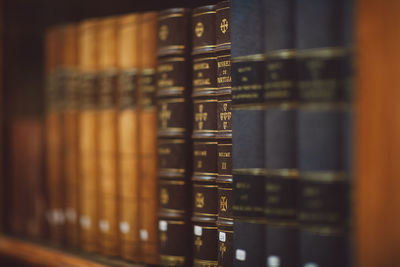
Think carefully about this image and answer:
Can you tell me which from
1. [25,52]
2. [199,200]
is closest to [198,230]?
[199,200]

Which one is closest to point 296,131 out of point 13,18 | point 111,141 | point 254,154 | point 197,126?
point 254,154

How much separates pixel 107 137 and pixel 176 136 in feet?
0.63

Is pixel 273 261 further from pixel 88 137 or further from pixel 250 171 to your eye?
pixel 88 137

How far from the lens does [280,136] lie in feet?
2.17

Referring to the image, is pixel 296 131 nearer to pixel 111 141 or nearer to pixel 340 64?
pixel 340 64

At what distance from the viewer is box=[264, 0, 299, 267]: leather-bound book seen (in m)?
0.65

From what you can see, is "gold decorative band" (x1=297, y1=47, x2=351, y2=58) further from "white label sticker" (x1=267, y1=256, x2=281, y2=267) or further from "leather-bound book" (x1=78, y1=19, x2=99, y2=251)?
"leather-bound book" (x1=78, y1=19, x2=99, y2=251)

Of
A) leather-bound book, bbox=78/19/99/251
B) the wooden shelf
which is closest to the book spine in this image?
the wooden shelf

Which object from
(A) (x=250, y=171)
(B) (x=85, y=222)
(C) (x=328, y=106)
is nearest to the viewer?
(C) (x=328, y=106)

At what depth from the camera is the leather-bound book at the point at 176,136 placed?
84 cm

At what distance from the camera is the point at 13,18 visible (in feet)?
4.09

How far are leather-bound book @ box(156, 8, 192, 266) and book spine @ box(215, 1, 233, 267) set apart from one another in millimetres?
84

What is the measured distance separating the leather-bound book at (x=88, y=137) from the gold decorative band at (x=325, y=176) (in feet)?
1.69

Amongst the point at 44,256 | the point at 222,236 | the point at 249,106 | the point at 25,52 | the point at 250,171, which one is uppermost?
the point at 25,52
